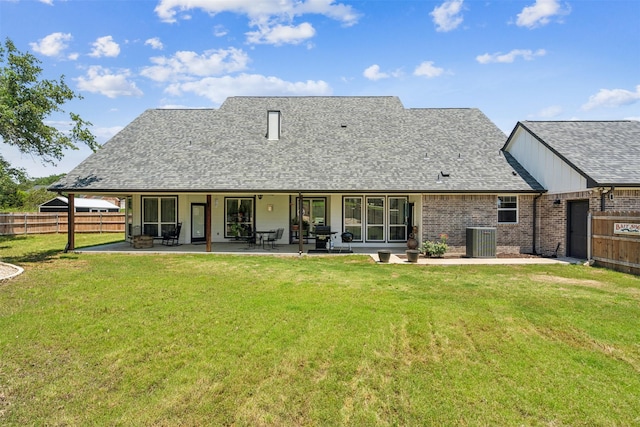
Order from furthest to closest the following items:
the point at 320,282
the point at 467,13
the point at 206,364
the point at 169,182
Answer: the point at 169,182
the point at 467,13
the point at 320,282
the point at 206,364

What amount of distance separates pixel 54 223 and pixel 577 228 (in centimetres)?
3021

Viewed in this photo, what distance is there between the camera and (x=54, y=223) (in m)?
24.7

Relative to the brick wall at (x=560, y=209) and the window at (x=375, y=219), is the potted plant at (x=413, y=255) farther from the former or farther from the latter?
the brick wall at (x=560, y=209)

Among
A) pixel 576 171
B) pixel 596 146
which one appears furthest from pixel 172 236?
pixel 596 146

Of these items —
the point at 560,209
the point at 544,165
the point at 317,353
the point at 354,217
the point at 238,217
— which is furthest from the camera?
the point at 238,217

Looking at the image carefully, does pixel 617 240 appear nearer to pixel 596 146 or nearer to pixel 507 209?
pixel 507 209

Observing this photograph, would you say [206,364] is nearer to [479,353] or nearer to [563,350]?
[479,353]

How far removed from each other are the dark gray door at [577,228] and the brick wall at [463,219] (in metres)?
1.50

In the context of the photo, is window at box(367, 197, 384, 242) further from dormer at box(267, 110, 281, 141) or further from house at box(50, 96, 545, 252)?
dormer at box(267, 110, 281, 141)

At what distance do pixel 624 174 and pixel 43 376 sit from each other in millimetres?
15294

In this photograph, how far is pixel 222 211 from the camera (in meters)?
17.0

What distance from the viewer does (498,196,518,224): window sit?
14.1 meters

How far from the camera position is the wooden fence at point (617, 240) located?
980 centimetres

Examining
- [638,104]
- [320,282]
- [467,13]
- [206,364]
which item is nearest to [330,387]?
[206,364]
